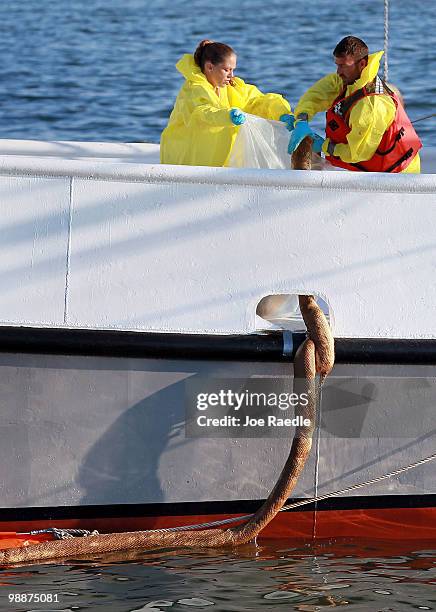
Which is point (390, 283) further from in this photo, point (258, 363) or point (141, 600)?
point (141, 600)

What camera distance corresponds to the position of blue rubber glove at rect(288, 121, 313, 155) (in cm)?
426

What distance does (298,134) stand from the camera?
427 cm

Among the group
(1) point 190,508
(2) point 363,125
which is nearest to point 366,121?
(2) point 363,125

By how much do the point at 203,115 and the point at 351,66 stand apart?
23.5 inches

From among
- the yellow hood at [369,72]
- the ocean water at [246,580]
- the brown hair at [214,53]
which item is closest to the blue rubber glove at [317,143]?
the yellow hood at [369,72]

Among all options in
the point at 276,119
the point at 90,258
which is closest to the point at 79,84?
the point at 276,119

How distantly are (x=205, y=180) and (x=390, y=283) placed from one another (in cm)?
76

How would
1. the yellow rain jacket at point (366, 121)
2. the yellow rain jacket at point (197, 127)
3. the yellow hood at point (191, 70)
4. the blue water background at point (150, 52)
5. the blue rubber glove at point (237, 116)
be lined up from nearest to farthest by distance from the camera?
the yellow rain jacket at point (366, 121) < the blue rubber glove at point (237, 116) < the yellow rain jacket at point (197, 127) < the yellow hood at point (191, 70) < the blue water background at point (150, 52)

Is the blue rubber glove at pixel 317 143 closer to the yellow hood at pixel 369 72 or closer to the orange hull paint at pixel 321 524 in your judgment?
the yellow hood at pixel 369 72

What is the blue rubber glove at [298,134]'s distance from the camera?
4.26 metres

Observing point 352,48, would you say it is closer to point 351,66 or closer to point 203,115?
point 351,66

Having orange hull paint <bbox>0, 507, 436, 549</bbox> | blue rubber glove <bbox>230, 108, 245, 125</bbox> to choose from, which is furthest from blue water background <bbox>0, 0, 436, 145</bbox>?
orange hull paint <bbox>0, 507, 436, 549</bbox>

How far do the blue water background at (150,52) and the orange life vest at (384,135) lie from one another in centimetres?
574

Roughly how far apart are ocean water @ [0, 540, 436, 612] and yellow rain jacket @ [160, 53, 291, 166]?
154cm
